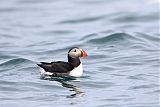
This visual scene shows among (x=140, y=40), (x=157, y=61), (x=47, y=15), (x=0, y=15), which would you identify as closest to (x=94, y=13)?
(x=47, y=15)

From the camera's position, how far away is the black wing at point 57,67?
16688mm

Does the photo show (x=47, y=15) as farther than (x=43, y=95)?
Yes

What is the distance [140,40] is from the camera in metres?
22.8

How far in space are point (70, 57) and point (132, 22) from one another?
10875 mm

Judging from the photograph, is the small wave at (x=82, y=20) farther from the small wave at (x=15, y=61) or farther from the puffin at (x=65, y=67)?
the puffin at (x=65, y=67)

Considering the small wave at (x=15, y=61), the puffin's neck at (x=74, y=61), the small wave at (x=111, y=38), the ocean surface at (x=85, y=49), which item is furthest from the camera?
the small wave at (x=111, y=38)

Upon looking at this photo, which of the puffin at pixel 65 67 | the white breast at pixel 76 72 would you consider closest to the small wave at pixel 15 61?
the puffin at pixel 65 67

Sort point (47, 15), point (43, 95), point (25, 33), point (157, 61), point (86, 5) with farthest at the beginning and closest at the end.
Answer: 1. point (86, 5)
2. point (47, 15)
3. point (25, 33)
4. point (157, 61)
5. point (43, 95)

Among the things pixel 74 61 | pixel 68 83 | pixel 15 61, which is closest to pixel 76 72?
pixel 74 61

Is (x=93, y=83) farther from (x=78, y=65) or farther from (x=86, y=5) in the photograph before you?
(x=86, y=5)

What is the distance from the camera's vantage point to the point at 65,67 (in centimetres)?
1697

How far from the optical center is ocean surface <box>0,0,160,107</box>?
14953 mm

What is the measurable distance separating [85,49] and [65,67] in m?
4.70

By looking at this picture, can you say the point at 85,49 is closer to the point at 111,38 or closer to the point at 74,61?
the point at 111,38
